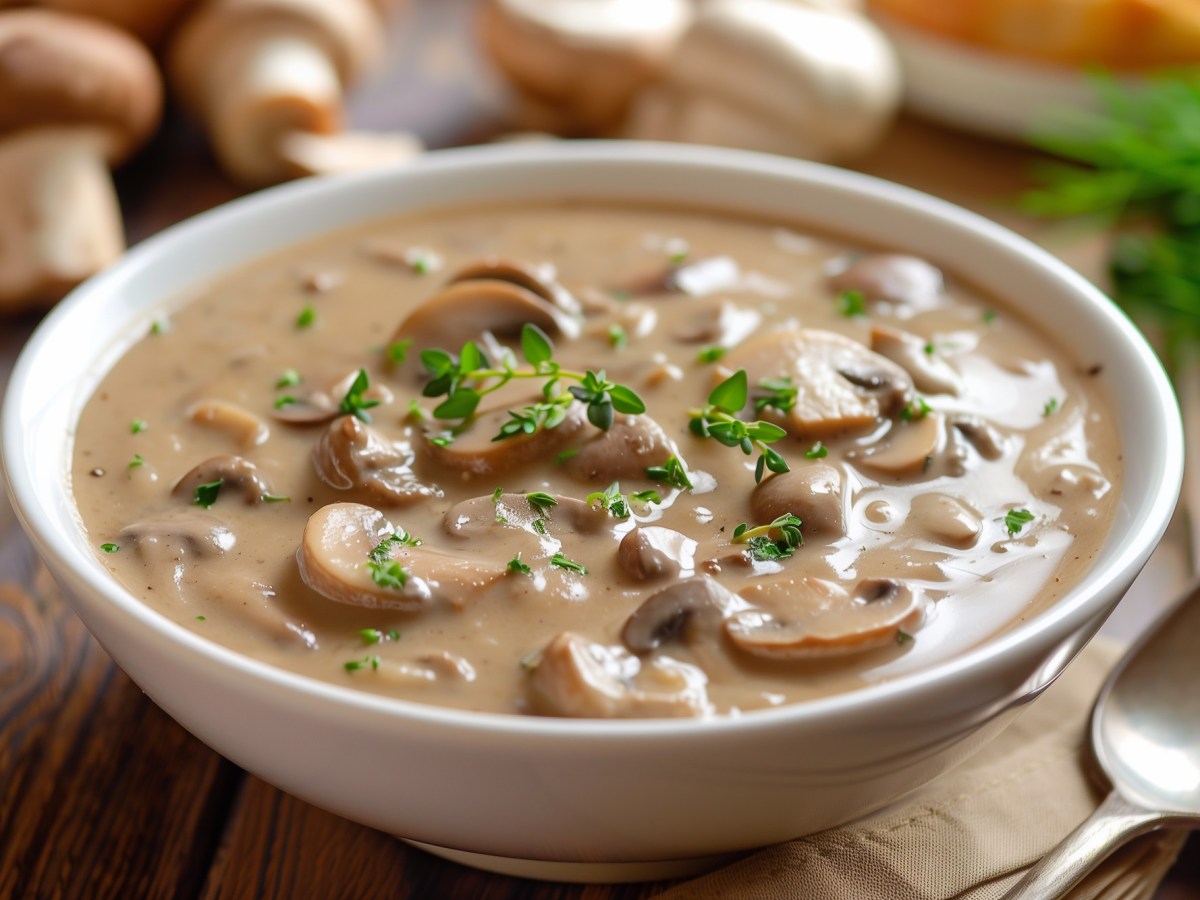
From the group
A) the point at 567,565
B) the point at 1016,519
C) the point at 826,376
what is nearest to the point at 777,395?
the point at 826,376

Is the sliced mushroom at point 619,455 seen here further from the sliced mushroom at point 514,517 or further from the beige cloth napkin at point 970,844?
the beige cloth napkin at point 970,844

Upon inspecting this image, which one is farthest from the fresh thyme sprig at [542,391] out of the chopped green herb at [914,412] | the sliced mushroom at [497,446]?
the chopped green herb at [914,412]

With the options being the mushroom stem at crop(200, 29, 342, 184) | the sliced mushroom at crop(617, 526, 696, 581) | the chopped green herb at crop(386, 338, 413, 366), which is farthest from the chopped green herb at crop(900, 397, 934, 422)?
the mushroom stem at crop(200, 29, 342, 184)

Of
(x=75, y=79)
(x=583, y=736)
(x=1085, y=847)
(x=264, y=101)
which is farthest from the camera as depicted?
(x=264, y=101)

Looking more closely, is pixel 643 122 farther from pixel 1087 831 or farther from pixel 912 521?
pixel 1087 831

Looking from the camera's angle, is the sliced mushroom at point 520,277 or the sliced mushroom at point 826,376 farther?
the sliced mushroom at point 520,277

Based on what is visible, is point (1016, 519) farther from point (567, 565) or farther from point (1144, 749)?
point (567, 565)
